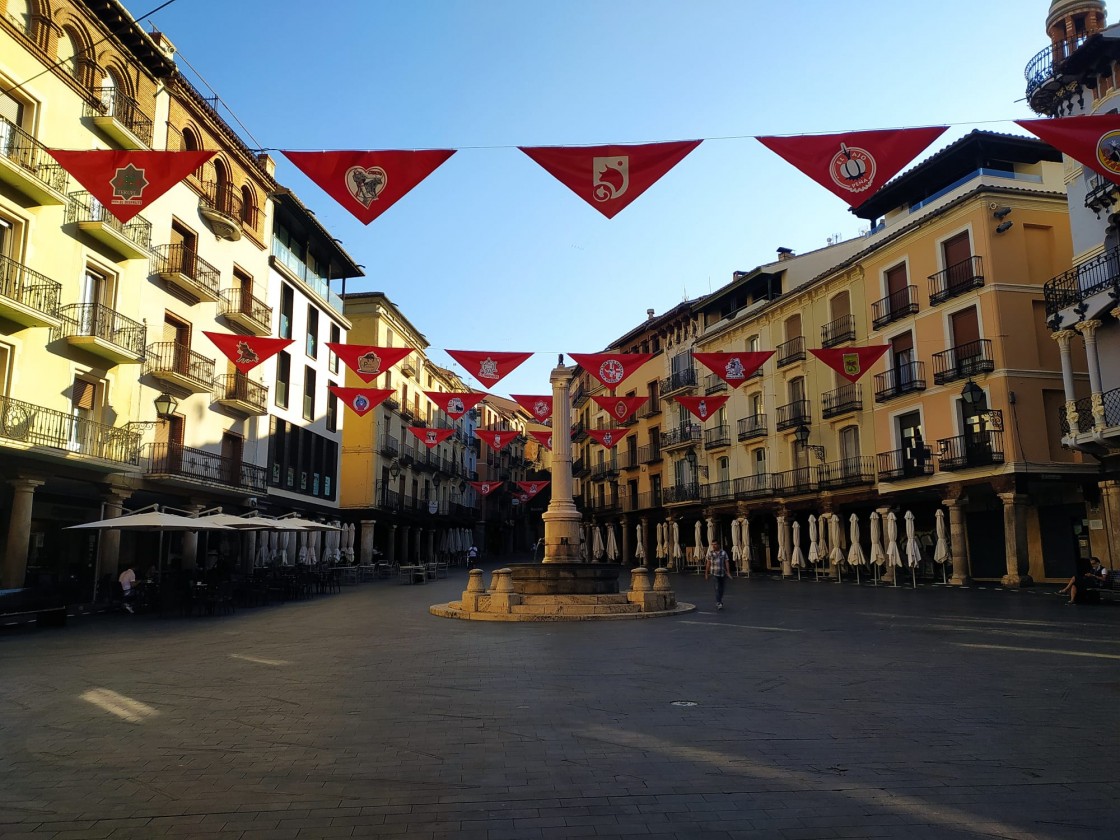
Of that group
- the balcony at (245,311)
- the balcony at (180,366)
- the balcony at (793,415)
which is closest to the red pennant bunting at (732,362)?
the balcony at (793,415)

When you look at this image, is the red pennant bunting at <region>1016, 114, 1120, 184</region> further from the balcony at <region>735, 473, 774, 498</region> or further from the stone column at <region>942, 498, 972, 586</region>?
the balcony at <region>735, 473, 774, 498</region>

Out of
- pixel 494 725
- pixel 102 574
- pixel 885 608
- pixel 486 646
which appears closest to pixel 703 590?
pixel 885 608

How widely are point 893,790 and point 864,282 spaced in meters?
29.7

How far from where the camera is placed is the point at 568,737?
626 cm

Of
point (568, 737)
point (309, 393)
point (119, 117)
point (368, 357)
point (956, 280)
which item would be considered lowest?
point (568, 737)

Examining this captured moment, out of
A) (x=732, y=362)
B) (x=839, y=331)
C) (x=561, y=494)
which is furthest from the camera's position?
(x=839, y=331)

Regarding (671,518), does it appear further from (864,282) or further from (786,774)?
(786,774)

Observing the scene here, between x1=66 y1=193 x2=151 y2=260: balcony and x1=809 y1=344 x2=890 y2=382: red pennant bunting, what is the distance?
57.9 feet

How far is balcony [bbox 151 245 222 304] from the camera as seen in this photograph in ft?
75.8

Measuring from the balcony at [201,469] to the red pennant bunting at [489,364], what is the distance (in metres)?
9.47

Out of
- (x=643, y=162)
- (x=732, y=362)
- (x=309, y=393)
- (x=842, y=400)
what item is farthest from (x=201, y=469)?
(x=842, y=400)

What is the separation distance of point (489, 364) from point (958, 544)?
16612 mm

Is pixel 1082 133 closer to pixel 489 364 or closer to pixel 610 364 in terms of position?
pixel 610 364

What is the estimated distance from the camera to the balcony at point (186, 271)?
23.1 meters
